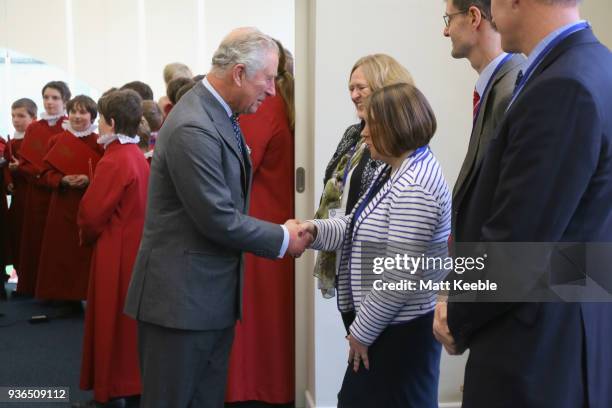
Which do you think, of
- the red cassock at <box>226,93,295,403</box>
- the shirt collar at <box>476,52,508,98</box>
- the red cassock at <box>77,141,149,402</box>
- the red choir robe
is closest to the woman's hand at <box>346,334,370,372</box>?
the shirt collar at <box>476,52,508,98</box>

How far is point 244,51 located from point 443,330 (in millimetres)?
1038

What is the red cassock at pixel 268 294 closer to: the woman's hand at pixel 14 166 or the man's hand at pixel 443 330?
the man's hand at pixel 443 330

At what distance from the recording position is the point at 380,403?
1.77 meters

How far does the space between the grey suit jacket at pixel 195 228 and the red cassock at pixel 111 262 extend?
43.1 inches

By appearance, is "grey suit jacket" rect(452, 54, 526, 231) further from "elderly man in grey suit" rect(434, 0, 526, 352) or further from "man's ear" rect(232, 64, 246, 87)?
"man's ear" rect(232, 64, 246, 87)

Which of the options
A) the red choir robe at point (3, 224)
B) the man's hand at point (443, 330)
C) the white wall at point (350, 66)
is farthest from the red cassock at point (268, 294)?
the red choir robe at point (3, 224)

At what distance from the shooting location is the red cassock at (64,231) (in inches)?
182

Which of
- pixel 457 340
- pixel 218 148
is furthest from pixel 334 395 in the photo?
pixel 457 340

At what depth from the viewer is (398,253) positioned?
5.55ft

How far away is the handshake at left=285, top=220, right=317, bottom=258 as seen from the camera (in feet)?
6.89

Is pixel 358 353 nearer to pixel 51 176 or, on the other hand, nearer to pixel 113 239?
pixel 113 239

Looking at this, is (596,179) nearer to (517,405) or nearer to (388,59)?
(517,405)

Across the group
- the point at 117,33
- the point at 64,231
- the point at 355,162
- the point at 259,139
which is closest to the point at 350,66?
the point at 259,139

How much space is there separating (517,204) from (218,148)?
975 mm
